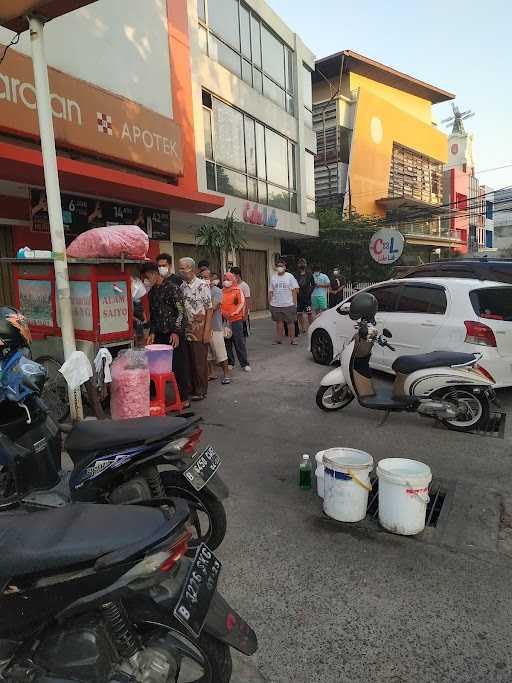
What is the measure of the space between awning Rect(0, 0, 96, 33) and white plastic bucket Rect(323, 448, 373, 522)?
460cm

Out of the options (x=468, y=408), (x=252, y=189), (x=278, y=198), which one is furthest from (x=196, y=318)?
(x=278, y=198)

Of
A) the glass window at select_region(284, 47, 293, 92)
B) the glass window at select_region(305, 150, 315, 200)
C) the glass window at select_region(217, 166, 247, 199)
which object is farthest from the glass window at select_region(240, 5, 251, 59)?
the glass window at select_region(305, 150, 315, 200)

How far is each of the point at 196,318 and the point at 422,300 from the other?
308cm

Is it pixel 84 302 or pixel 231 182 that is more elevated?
pixel 231 182

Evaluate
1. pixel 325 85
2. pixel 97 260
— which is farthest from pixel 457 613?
pixel 325 85

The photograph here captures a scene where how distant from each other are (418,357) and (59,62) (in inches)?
321

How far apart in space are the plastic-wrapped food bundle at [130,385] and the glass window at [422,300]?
12.3 ft

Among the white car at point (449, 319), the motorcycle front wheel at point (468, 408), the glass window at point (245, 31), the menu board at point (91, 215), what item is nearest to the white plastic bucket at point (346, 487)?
the motorcycle front wheel at point (468, 408)

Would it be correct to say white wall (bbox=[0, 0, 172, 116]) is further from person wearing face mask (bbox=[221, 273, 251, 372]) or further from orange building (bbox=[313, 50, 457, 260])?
orange building (bbox=[313, 50, 457, 260])

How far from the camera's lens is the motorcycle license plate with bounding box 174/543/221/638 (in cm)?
150

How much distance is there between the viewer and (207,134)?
12945 mm

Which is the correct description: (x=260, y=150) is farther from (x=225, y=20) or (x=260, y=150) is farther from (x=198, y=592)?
(x=198, y=592)

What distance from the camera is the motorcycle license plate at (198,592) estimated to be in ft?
4.92

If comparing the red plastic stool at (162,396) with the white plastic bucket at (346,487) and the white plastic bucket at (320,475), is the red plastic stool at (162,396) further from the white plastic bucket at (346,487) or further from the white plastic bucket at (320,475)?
the white plastic bucket at (346,487)
